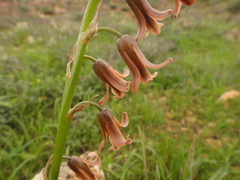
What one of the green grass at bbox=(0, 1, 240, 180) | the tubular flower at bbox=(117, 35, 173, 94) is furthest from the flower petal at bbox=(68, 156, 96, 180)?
the green grass at bbox=(0, 1, 240, 180)

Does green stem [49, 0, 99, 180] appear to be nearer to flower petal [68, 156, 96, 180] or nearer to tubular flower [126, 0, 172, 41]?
flower petal [68, 156, 96, 180]

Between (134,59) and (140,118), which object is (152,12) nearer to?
(134,59)

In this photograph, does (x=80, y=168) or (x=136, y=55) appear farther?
(x=80, y=168)

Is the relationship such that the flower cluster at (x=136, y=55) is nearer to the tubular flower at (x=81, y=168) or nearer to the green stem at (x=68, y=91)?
the green stem at (x=68, y=91)

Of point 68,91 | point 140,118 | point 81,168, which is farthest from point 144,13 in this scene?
point 140,118

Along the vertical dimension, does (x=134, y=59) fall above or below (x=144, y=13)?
below

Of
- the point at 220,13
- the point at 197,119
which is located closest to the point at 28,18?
the point at 197,119

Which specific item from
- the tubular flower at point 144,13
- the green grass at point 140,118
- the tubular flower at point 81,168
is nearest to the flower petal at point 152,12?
the tubular flower at point 144,13

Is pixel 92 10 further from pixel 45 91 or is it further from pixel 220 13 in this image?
pixel 220 13
